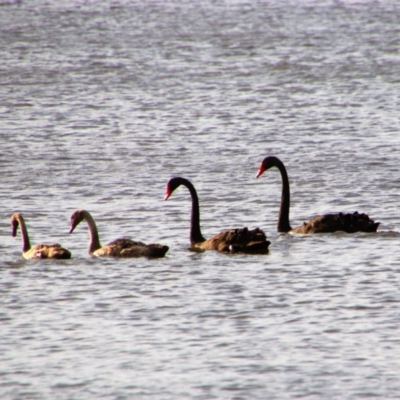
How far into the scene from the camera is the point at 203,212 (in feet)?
46.3

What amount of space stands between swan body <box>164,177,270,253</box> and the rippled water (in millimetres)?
123

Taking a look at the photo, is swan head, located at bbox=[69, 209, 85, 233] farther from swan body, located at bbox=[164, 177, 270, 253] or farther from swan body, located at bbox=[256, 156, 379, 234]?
swan body, located at bbox=[256, 156, 379, 234]

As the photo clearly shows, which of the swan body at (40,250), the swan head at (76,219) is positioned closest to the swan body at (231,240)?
the swan head at (76,219)

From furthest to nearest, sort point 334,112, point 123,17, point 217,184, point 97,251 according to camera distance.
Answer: point 123,17 < point 334,112 < point 217,184 < point 97,251

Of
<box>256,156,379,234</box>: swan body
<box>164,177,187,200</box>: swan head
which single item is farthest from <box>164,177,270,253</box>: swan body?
<box>256,156,379,234</box>: swan body

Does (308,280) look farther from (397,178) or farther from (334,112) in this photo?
(334,112)

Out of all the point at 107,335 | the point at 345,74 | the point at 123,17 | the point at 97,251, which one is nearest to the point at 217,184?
the point at 97,251

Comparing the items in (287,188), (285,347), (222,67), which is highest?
(222,67)

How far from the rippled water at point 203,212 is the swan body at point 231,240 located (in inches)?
4.8

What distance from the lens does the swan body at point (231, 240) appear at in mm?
11828

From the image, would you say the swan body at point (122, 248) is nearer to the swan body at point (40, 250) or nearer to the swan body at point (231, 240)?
the swan body at point (40, 250)

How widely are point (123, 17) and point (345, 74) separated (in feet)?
46.3

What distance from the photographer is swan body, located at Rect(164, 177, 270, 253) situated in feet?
38.8

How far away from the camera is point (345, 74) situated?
26984mm
